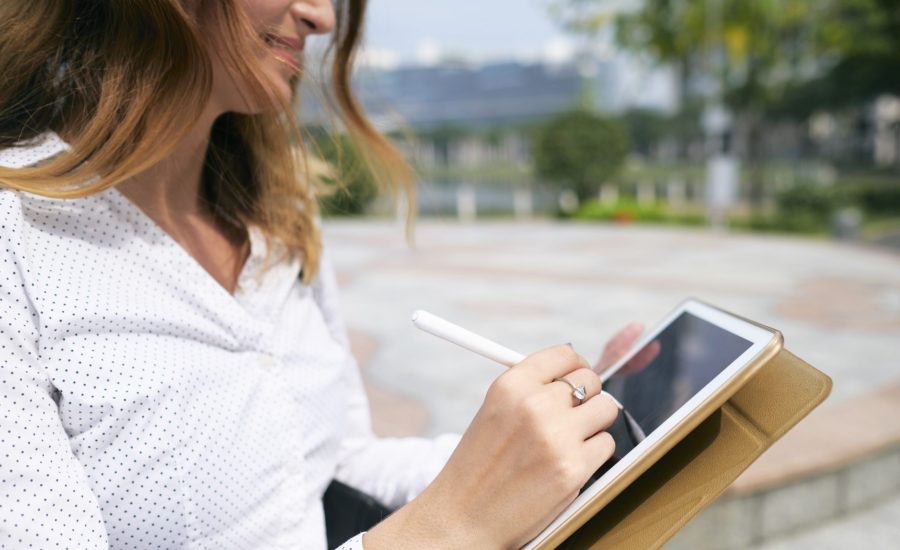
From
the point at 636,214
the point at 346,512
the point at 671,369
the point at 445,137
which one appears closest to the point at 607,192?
the point at 636,214

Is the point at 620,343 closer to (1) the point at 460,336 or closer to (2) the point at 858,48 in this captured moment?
(1) the point at 460,336

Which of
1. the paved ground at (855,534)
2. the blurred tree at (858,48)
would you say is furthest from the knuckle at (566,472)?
the blurred tree at (858,48)

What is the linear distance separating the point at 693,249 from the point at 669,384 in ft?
28.5

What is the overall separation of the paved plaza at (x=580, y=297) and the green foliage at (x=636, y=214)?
275cm

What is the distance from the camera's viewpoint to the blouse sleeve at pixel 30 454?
726 millimetres

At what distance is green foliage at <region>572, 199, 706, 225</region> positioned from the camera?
13.8 meters

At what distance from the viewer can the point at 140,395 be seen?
0.85 m

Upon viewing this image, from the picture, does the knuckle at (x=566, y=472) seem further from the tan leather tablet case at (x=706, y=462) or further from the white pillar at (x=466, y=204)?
the white pillar at (x=466, y=204)

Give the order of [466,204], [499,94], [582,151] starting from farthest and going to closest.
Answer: [499,94], [466,204], [582,151]

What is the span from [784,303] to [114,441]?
18.6 feet

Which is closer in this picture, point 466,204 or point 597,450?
point 597,450

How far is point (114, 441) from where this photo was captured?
0.83 metres

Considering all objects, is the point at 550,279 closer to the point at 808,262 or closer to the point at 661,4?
the point at 808,262

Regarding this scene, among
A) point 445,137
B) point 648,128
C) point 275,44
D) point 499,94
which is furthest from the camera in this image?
point 499,94
